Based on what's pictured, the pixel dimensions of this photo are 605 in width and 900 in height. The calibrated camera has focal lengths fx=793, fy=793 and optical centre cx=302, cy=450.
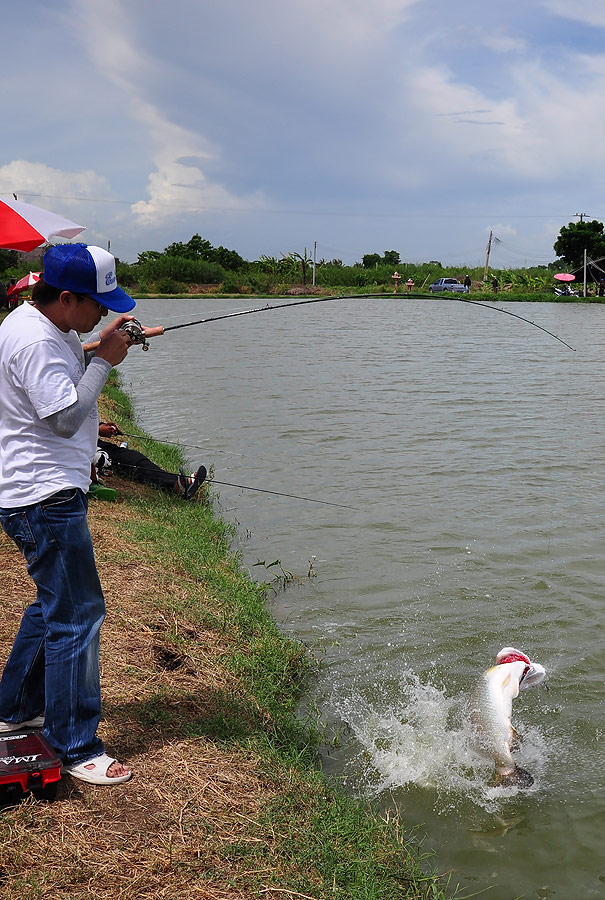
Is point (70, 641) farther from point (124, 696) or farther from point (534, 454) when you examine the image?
point (534, 454)

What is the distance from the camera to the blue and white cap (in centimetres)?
274

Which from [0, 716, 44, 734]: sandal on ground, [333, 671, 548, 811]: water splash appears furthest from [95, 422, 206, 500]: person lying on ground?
[0, 716, 44, 734]: sandal on ground

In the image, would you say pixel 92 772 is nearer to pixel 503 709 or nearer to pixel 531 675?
pixel 503 709

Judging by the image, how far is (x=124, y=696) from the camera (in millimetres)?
3795

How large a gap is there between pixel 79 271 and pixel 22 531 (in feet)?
3.04

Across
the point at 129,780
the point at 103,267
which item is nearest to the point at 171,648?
the point at 129,780

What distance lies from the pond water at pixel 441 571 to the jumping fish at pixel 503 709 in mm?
106

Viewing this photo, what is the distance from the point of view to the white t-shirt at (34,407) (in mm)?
2660

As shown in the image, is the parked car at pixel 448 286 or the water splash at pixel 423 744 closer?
the water splash at pixel 423 744

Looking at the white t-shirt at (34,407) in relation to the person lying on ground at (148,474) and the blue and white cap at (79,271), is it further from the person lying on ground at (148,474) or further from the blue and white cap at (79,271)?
the person lying on ground at (148,474)

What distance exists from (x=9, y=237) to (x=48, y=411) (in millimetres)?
5544

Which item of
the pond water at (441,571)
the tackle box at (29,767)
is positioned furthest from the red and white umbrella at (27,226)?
the tackle box at (29,767)

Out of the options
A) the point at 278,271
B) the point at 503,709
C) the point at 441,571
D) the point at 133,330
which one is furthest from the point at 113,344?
the point at 278,271

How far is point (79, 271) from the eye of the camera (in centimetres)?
274
